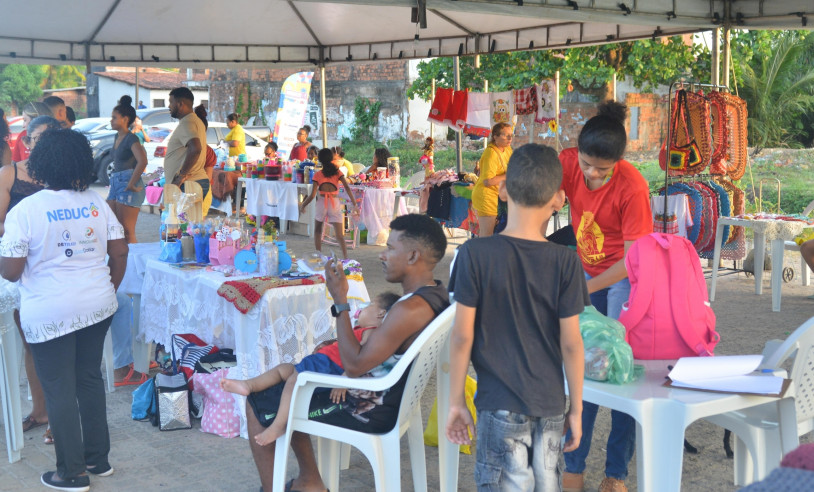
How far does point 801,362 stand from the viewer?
297 cm

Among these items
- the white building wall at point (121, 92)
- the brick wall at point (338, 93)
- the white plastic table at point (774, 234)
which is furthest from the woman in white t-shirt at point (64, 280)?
the white building wall at point (121, 92)

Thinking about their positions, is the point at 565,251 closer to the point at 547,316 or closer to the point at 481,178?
the point at 547,316

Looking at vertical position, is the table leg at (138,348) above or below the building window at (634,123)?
below

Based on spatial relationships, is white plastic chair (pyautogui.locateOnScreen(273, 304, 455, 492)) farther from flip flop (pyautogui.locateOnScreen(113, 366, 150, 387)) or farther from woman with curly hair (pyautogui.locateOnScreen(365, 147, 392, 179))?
woman with curly hair (pyautogui.locateOnScreen(365, 147, 392, 179))

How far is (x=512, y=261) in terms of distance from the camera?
238 centimetres

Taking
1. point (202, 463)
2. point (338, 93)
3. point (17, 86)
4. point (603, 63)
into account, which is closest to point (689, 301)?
point (202, 463)

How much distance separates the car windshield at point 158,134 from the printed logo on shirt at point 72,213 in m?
14.4

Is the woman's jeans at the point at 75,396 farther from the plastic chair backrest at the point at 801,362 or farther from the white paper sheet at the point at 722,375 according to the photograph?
the plastic chair backrest at the point at 801,362

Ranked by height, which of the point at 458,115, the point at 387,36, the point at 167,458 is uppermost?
the point at 387,36

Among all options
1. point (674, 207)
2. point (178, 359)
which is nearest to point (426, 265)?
point (178, 359)

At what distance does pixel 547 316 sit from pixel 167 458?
98.8 inches

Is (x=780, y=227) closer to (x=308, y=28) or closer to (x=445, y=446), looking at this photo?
(x=445, y=446)

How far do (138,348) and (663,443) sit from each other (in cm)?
378

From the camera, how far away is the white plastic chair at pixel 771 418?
2.97 m
